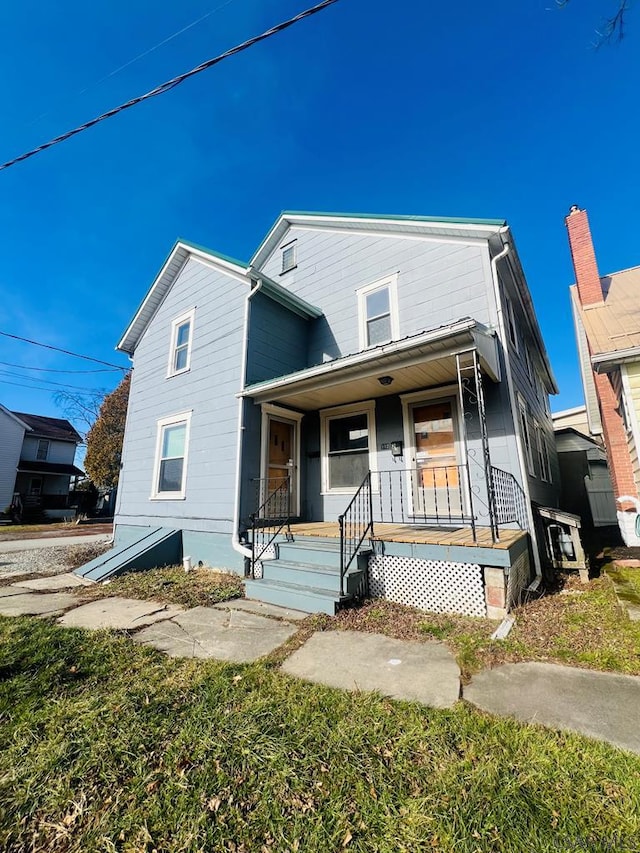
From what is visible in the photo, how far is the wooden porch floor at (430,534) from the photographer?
4.54 meters

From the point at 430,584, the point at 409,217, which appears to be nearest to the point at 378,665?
the point at 430,584

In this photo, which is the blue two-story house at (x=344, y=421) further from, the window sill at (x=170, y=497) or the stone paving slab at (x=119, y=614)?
the stone paving slab at (x=119, y=614)

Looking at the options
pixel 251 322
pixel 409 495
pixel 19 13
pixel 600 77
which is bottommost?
pixel 409 495

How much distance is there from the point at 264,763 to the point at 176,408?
7.98 m

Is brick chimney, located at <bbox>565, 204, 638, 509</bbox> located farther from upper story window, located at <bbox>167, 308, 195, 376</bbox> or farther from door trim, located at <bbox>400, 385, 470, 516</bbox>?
upper story window, located at <bbox>167, 308, 195, 376</bbox>

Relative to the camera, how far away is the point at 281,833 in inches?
62.9

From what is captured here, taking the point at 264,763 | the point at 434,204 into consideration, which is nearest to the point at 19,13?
the point at 434,204

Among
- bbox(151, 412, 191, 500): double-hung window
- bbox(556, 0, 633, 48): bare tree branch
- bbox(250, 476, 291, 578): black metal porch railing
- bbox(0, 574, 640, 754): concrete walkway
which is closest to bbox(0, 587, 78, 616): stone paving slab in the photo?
bbox(0, 574, 640, 754): concrete walkway

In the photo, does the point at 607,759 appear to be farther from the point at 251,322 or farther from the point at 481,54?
the point at 481,54

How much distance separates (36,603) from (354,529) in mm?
4966

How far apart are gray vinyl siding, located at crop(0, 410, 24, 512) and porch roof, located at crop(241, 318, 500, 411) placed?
26868mm

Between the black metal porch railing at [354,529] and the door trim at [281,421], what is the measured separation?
1400 millimetres

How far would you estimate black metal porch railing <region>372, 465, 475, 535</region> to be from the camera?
247 inches

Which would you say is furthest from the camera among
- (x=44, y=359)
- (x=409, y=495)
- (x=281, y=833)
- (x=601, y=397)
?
(x=44, y=359)
